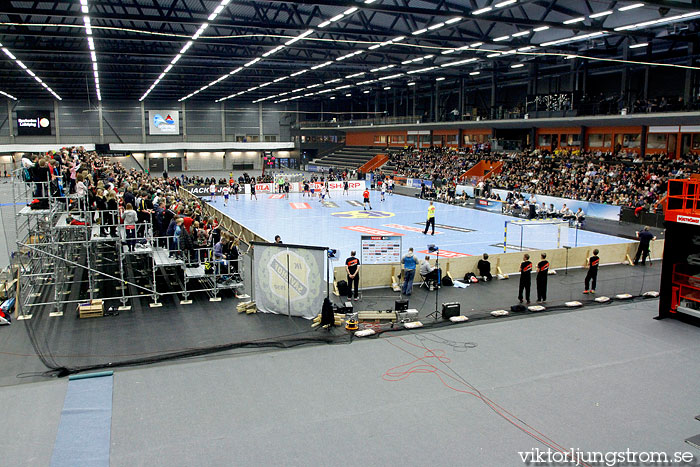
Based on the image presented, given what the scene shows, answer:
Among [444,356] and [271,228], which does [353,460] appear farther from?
[271,228]

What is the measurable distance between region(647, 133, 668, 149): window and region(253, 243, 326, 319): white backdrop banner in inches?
1356

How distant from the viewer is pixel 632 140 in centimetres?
4003

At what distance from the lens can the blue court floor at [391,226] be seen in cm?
2403

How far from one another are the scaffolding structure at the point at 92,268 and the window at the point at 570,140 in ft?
122

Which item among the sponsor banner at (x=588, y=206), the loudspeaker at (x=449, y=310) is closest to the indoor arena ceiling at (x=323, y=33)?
the sponsor banner at (x=588, y=206)

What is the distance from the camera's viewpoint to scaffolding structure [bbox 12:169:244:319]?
14.0 metres

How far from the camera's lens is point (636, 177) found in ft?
112

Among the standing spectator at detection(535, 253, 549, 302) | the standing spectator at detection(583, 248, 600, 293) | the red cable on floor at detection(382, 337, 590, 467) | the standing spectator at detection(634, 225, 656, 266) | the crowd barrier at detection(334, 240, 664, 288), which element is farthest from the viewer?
the standing spectator at detection(634, 225, 656, 266)

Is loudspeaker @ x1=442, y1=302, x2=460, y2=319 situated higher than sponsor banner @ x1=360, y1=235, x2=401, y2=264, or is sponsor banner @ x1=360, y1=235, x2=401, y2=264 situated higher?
sponsor banner @ x1=360, y1=235, x2=401, y2=264

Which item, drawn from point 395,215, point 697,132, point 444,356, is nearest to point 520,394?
point 444,356

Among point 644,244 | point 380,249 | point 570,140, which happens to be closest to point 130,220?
point 380,249

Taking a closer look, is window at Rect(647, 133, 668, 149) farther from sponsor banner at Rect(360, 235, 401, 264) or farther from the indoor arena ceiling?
sponsor banner at Rect(360, 235, 401, 264)

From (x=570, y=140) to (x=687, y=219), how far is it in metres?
34.7

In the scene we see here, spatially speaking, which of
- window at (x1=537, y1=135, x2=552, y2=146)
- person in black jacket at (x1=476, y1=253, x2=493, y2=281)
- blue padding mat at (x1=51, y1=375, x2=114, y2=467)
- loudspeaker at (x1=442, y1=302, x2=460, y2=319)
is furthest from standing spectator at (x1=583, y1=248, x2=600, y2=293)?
window at (x1=537, y1=135, x2=552, y2=146)
